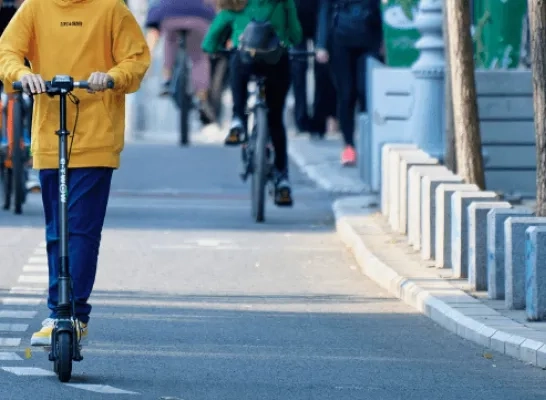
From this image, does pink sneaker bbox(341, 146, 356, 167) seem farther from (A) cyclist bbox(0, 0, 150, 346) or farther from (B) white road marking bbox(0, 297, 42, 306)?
(A) cyclist bbox(0, 0, 150, 346)

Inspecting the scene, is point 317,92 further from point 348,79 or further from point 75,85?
point 75,85

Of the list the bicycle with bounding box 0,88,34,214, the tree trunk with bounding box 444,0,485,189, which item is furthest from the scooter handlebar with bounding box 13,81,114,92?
the bicycle with bounding box 0,88,34,214

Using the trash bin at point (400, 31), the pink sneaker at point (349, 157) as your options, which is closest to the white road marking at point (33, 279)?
the trash bin at point (400, 31)

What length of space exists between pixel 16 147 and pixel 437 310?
618cm

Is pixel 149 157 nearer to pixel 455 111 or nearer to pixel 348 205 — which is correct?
pixel 348 205

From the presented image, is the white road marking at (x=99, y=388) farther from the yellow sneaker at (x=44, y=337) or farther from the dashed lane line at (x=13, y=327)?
the dashed lane line at (x=13, y=327)

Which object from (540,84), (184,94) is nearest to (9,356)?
(540,84)

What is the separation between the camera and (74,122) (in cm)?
888

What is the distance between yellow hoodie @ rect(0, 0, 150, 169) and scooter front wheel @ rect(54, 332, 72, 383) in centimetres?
85

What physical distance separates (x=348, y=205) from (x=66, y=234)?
861 cm

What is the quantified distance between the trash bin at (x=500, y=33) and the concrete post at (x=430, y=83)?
1.09 metres

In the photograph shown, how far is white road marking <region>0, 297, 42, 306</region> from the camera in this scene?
11.3 metres

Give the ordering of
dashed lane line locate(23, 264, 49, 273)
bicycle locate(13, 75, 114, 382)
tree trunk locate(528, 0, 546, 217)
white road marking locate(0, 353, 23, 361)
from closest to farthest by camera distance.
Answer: bicycle locate(13, 75, 114, 382) → white road marking locate(0, 353, 23, 361) → tree trunk locate(528, 0, 546, 217) → dashed lane line locate(23, 264, 49, 273)

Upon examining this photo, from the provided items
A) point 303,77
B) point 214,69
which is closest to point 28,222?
point 303,77
